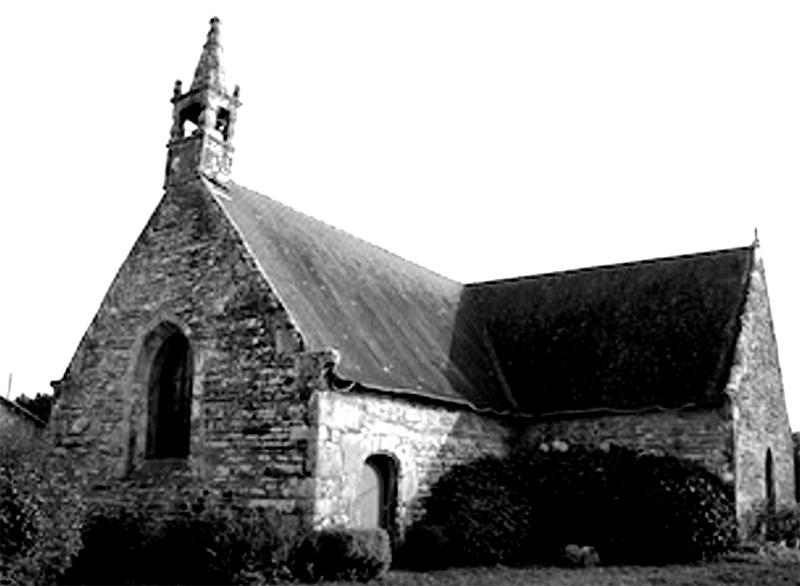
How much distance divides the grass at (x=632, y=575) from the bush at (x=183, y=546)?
1.14 metres

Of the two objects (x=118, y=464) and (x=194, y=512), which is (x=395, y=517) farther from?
(x=118, y=464)

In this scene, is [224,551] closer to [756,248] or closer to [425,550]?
[425,550]

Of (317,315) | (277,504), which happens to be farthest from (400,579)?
(317,315)

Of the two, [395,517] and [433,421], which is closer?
[395,517]

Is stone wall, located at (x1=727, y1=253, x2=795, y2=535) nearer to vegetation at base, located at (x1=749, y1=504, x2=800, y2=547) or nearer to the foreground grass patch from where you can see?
vegetation at base, located at (x1=749, y1=504, x2=800, y2=547)

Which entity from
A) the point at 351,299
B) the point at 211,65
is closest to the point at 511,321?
the point at 351,299

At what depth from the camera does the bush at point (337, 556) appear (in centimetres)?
1388

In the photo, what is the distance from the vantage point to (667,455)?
18500mm

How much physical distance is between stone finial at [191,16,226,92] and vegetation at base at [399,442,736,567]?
9.21 m

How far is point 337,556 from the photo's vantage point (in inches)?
548

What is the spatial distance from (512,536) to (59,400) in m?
9.56

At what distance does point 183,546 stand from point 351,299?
21.3 ft

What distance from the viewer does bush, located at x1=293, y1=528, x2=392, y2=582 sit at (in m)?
13.9

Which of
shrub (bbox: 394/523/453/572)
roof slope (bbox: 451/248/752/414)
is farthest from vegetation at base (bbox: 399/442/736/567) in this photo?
roof slope (bbox: 451/248/752/414)
